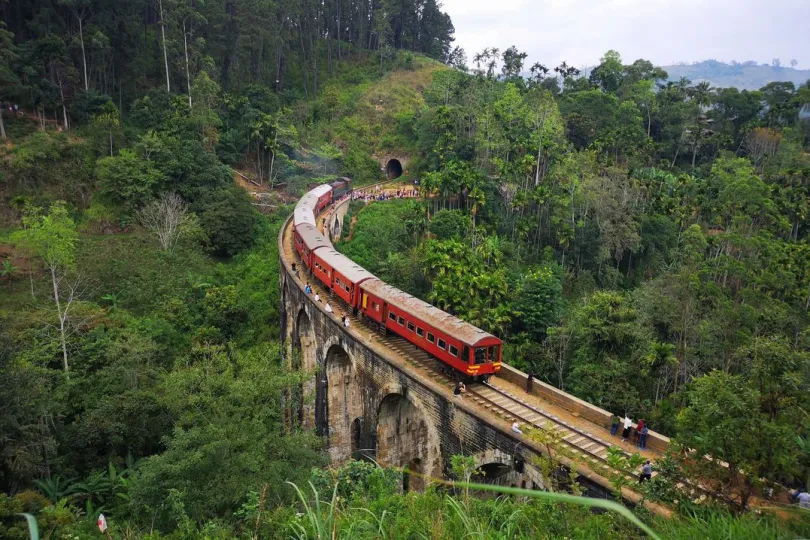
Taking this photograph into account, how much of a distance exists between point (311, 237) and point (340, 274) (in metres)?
6.73

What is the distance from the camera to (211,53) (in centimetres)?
5466

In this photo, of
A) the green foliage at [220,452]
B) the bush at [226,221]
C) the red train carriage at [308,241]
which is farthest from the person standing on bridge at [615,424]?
the bush at [226,221]

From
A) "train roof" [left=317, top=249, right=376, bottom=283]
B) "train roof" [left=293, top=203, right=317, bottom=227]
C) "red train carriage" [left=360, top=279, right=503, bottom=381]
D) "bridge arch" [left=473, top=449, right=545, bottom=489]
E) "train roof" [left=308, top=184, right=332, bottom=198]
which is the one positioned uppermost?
"train roof" [left=308, top=184, right=332, bottom=198]

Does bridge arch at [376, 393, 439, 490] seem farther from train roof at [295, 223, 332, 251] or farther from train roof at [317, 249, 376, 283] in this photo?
train roof at [295, 223, 332, 251]

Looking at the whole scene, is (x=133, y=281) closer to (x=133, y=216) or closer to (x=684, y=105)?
(x=133, y=216)

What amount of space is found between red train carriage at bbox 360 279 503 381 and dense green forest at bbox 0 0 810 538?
4658mm

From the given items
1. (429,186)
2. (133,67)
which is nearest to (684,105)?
(429,186)

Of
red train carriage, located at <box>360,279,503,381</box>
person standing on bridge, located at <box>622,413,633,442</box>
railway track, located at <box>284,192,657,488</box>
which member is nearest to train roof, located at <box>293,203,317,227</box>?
railway track, located at <box>284,192,657,488</box>

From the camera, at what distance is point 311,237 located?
2958cm

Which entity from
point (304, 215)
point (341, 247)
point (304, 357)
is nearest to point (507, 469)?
point (304, 357)

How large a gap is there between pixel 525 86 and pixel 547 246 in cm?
3562

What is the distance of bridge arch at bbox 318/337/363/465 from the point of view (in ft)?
78.7

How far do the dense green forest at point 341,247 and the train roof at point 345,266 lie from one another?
5.42 m

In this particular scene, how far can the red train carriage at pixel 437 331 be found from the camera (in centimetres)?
1659
